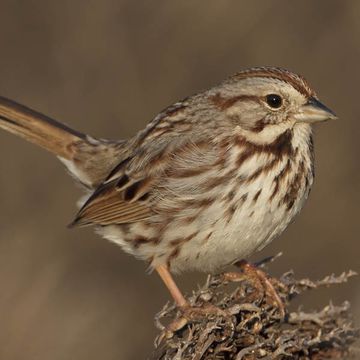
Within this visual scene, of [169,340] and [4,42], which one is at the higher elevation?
[4,42]

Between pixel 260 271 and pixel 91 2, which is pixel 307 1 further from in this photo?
pixel 260 271

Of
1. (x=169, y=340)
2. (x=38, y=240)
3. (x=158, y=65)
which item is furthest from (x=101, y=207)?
(x=158, y=65)

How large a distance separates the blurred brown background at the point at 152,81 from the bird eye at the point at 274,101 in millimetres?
3049

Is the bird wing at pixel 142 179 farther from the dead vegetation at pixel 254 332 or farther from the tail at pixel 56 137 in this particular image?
the dead vegetation at pixel 254 332

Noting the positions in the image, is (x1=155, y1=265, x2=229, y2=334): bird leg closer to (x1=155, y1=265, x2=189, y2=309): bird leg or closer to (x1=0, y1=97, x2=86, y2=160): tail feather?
(x1=155, y1=265, x2=189, y2=309): bird leg

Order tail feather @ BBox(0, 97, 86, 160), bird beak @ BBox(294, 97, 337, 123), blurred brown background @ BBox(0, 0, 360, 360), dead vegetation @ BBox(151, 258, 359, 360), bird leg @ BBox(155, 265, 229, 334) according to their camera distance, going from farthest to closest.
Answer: blurred brown background @ BBox(0, 0, 360, 360), tail feather @ BBox(0, 97, 86, 160), bird beak @ BBox(294, 97, 337, 123), bird leg @ BBox(155, 265, 229, 334), dead vegetation @ BBox(151, 258, 359, 360)

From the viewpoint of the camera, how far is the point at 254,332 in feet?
16.3

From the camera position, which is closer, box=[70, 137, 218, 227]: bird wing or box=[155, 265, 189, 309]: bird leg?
box=[155, 265, 189, 309]: bird leg

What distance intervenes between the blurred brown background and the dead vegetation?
3.42m

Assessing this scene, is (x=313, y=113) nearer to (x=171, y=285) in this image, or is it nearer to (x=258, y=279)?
(x=258, y=279)

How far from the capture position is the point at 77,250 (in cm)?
897

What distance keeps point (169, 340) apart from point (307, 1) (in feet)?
18.0

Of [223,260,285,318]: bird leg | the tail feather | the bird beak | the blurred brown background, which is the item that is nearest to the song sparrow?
the bird beak

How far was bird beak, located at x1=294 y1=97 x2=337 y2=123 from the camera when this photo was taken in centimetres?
566
